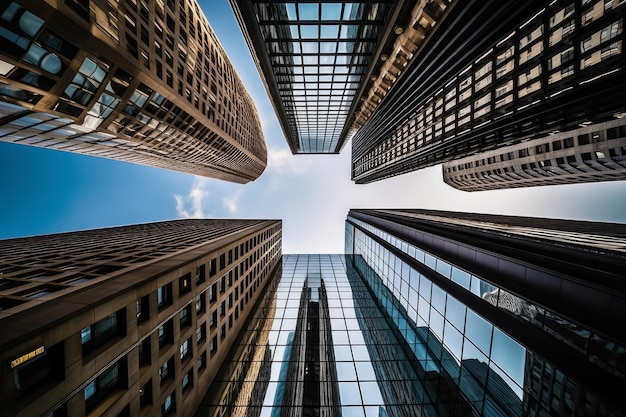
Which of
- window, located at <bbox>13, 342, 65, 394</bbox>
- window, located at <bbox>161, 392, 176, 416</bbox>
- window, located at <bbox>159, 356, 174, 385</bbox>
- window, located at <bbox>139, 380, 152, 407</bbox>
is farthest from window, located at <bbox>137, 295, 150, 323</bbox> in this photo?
window, located at <bbox>161, 392, 176, 416</bbox>

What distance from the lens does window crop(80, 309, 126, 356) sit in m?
13.7

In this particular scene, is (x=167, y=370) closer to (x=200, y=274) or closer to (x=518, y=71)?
(x=200, y=274)

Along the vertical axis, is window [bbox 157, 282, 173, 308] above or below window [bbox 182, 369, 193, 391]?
above

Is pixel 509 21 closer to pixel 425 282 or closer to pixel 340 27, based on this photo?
pixel 340 27

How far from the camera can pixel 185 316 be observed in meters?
22.8

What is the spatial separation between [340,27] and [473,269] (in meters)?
26.5

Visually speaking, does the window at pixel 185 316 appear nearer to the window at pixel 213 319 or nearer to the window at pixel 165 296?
the window at pixel 165 296

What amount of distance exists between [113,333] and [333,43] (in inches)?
1334

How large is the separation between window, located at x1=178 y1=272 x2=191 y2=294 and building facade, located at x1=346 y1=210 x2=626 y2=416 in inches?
807

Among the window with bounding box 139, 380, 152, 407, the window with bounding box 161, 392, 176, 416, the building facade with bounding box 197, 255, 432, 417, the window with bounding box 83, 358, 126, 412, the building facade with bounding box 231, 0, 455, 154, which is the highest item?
the building facade with bounding box 231, 0, 455, 154

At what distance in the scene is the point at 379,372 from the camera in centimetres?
2623

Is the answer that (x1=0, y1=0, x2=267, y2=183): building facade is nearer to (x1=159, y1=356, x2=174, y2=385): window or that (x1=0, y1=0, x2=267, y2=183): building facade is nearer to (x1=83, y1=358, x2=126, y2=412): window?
(x1=83, y1=358, x2=126, y2=412): window

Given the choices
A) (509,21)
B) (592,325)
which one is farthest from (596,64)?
(592,325)

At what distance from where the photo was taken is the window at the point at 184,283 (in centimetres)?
2241
